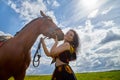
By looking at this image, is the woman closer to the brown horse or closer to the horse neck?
the brown horse

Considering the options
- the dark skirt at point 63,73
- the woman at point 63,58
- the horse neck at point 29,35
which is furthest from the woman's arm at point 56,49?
the horse neck at point 29,35

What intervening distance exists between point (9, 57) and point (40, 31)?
1492 millimetres

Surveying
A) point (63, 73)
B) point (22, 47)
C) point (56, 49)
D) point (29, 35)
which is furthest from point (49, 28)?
point (63, 73)

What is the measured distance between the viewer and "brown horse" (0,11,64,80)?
30.5ft

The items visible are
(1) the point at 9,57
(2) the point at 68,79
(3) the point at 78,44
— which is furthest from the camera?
(1) the point at 9,57

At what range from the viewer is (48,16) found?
9.68 metres

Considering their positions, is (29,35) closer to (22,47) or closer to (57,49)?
(22,47)

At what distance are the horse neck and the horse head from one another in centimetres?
22

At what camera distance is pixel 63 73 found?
24.2 ft

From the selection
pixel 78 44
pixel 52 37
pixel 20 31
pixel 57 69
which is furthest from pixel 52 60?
pixel 20 31

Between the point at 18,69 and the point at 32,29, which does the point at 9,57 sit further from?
the point at 32,29

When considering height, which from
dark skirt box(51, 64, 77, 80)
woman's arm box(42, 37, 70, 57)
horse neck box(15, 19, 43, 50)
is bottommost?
dark skirt box(51, 64, 77, 80)

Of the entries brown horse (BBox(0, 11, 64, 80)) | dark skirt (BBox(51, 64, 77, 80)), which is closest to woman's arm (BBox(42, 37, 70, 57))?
dark skirt (BBox(51, 64, 77, 80))

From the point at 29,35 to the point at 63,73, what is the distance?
110 inches
